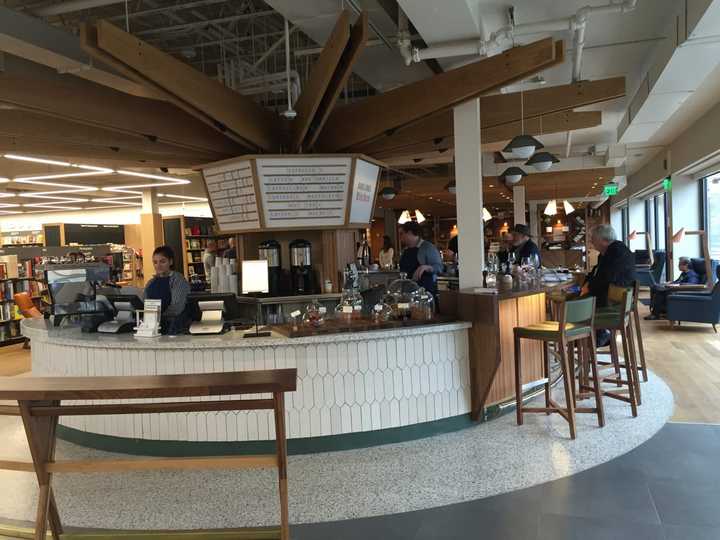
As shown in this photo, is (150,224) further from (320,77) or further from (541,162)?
(541,162)

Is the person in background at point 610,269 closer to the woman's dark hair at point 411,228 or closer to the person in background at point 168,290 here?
the woman's dark hair at point 411,228

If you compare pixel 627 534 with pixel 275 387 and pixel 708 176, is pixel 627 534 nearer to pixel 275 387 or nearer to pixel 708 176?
pixel 275 387

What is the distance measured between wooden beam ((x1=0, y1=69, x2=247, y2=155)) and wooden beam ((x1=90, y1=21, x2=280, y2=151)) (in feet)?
1.94

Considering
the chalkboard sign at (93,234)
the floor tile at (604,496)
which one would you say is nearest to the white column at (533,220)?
the chalkboard sign at (93,234)

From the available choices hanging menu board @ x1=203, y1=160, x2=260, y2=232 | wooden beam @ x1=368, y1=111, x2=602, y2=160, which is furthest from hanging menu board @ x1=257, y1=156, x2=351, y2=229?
wooden beam @ x1=368, y1=111, x2=602, y2=160

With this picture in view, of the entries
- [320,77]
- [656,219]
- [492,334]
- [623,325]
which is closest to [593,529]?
[492,334]

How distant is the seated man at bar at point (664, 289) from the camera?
1034cm

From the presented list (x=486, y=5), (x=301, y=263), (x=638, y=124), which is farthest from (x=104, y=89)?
(x=638, y=124)

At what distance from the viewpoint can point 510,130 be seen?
285 inches

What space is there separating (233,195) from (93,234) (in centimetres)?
977

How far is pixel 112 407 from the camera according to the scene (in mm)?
2705

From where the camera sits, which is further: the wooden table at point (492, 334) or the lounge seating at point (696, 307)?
the lounge seating at point (696, 307)

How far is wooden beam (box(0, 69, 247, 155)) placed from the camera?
473cm

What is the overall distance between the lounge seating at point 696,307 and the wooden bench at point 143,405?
8.85m
